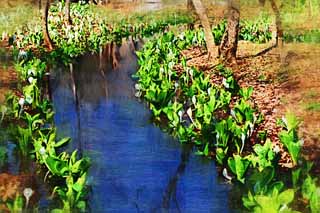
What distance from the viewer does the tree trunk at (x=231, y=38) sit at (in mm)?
4961

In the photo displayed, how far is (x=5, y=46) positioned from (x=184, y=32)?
5.36 ft

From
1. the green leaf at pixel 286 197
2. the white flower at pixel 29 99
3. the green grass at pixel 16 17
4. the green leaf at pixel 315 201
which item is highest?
the green grass at pixel 16 17

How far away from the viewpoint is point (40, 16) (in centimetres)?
577

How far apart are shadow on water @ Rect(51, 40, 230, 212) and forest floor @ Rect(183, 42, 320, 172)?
0.43m

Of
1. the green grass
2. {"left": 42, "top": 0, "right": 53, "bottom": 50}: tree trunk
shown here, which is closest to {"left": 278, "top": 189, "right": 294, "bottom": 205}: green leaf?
{"left": 42, "top": 0, "right": 53, "bottom": 50}: tree trunk

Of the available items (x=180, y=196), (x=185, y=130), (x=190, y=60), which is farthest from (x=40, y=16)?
(x=180, y=196)

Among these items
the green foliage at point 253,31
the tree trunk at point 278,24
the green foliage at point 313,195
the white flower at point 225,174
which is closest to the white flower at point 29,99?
the white flower at point 225,174

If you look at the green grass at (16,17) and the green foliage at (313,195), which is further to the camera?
the green grass at (16,17)

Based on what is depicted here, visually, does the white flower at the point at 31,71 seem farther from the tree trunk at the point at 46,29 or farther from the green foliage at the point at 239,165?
the green foliage at the point at 239,165

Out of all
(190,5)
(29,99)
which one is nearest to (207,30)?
(190,5)

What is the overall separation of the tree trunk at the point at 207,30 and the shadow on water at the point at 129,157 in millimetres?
781

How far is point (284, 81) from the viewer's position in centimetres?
435

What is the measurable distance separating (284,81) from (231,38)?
33.4 inches

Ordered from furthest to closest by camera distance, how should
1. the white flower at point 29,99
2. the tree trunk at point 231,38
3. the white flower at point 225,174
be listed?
the tree trunk at point 231,38, the white flower at point 29,99, the white flower at point 225,174
